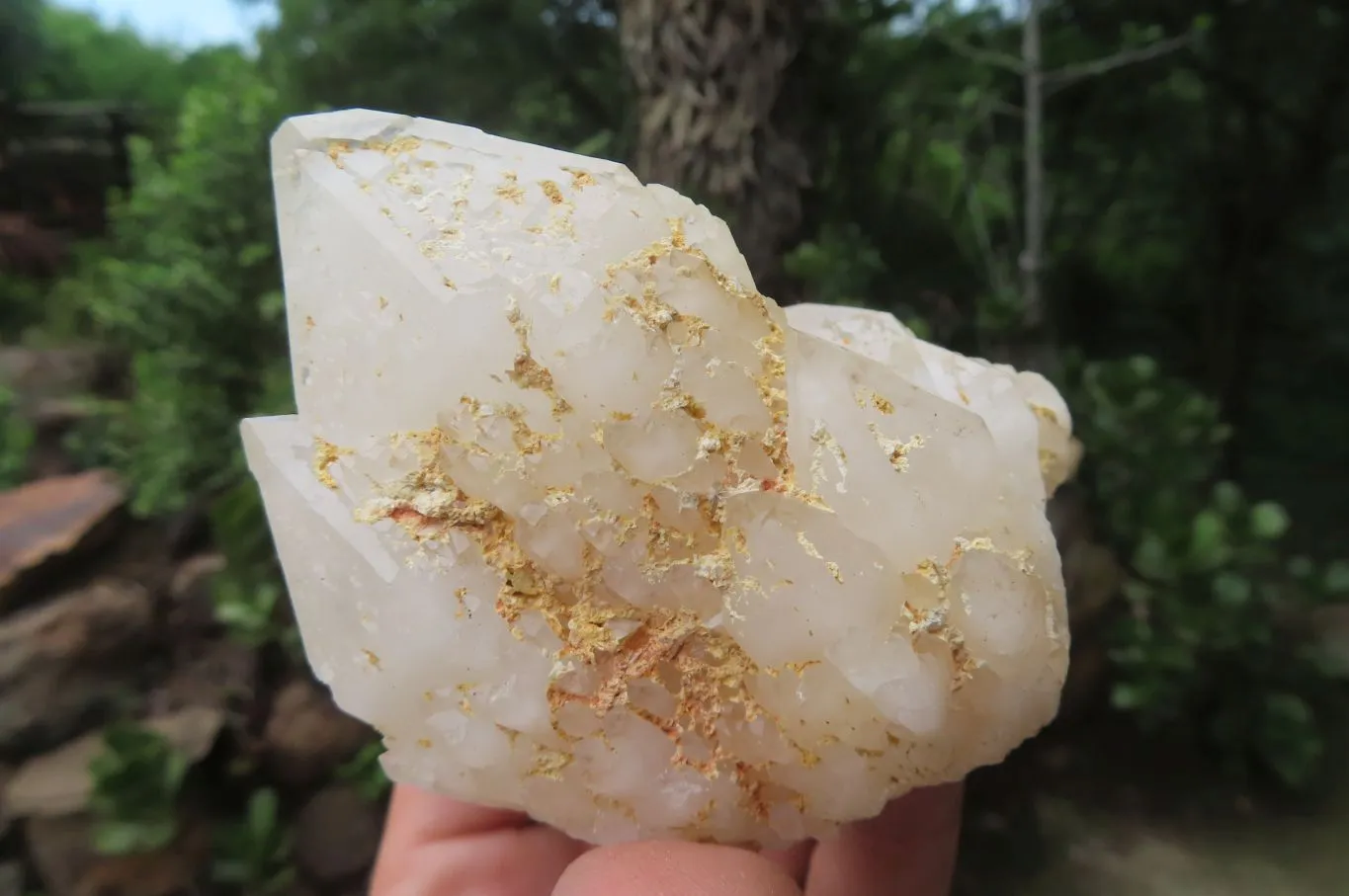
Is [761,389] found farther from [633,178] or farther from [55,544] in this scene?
[55,544]

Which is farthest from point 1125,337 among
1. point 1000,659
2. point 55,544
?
point 55,544

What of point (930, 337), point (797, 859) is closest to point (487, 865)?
point (797, 859)

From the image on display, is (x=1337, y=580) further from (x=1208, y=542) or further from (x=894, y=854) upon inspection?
(x=894, y=854)

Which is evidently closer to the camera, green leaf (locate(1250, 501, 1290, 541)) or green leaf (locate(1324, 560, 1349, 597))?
green leaf (locate(1250, 501, 1290, 541))

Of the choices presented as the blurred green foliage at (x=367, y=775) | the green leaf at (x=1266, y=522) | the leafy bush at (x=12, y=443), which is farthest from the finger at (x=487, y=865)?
the leafy bush at (x=12, y=443)

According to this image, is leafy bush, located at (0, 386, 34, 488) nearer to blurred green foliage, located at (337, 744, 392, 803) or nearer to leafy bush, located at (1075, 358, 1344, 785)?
blurred green foliage, located at (337, 744, 392, 803)

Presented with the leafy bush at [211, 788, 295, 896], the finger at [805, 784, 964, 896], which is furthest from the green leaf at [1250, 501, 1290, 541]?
the leafy bush at [211, 788, 295, 896]

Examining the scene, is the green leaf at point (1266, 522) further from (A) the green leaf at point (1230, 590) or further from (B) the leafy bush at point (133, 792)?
(B) the leafy bush at point (133, 792)
